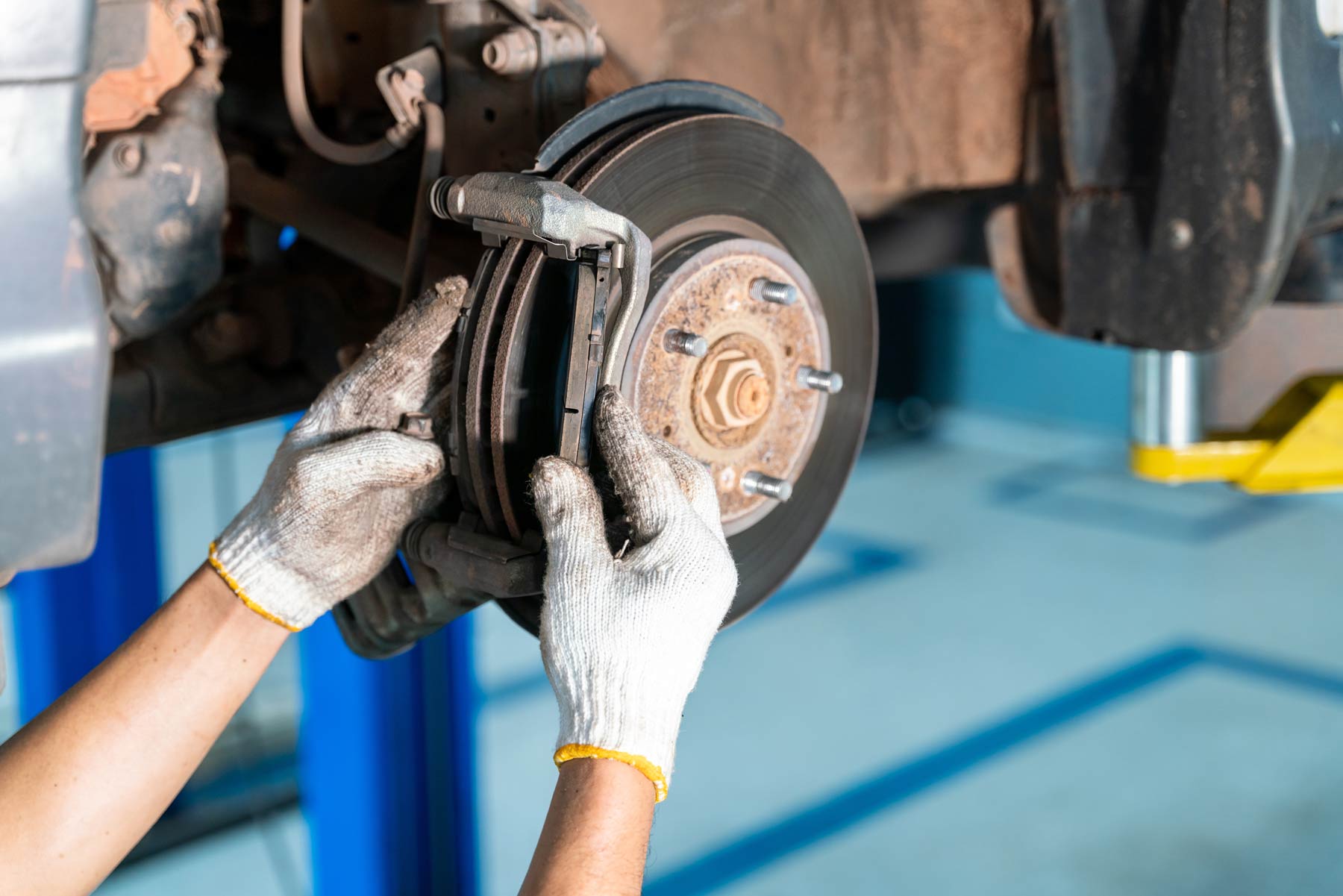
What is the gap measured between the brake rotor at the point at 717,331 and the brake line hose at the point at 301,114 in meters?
0.20

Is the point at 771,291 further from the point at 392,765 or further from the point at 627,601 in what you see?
the point at 392,765

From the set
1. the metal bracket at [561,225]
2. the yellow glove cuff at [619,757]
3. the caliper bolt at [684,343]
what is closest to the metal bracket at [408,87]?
the metal bracket at [561,225]

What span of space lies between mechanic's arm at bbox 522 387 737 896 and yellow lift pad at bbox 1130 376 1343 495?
2.18 ft

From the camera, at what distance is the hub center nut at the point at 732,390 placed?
31.0 inches

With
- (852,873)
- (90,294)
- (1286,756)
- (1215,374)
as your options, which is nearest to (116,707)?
(90,294)

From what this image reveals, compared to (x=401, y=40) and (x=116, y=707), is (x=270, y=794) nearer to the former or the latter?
(x=116, y=707)


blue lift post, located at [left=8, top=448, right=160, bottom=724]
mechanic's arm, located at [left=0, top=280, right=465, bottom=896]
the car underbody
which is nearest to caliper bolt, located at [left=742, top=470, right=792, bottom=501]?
the car underbody

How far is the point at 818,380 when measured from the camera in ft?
2.78

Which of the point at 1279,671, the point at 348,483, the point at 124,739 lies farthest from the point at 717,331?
the point at 1279,671

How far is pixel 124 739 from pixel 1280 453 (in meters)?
1.05

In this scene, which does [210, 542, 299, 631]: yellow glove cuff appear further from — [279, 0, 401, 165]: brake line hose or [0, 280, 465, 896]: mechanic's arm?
[279, 0, 401, 165]: brake line hose

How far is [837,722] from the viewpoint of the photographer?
2.34m

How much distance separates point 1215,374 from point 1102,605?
1.76 m

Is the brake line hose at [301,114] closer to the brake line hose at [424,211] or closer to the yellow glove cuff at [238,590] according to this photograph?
the brake line hose at [424,211]
